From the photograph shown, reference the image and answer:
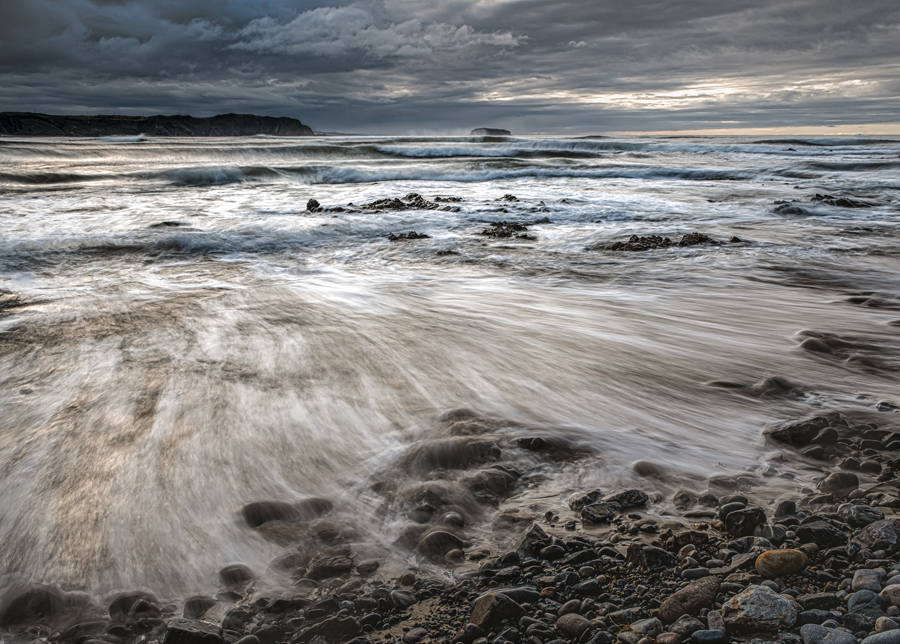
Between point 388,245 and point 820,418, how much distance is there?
5.60 meters

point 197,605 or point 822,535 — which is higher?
point 822,535

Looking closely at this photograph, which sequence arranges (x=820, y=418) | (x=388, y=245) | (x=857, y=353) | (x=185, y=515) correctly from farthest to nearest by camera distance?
(x=388, y=245)
(x=857, y=353)
(x=820, y=418)
(x=185, y=515)

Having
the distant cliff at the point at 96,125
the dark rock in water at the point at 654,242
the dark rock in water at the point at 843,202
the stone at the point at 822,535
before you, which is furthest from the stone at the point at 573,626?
the distant cliff at the point at 96,125

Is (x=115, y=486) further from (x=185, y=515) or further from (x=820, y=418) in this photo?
(x=820, y=418)

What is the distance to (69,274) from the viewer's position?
18.1 feet

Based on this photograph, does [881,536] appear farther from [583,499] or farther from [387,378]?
[387,378]

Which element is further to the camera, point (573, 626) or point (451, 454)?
point (451, 454)

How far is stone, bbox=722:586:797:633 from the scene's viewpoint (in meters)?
1.22

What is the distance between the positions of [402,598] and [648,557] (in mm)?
655

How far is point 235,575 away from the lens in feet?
5.20

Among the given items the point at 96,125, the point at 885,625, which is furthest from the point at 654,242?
the point at 96,125

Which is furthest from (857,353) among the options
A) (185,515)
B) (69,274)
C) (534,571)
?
(69,274)

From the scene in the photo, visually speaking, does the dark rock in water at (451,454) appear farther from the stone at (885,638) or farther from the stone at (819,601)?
the stone at (885,638)

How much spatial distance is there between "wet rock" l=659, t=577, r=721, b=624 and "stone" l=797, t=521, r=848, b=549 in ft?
1.13
